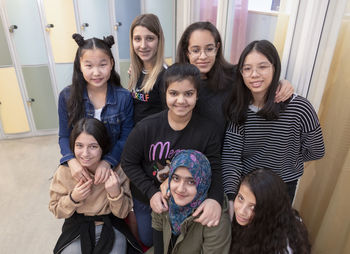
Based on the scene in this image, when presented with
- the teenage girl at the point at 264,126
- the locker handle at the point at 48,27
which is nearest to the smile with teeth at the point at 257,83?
the teenage girl at the point at 264,126

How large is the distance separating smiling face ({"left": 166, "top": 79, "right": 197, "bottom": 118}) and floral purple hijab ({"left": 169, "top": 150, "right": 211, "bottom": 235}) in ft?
0.64

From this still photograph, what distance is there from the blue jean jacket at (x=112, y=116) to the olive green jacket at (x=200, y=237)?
51cm

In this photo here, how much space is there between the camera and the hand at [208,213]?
44.0 inches

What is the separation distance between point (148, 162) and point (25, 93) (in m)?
2.60

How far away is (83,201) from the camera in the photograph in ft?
4.65

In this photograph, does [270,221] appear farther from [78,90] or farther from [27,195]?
[27,195]

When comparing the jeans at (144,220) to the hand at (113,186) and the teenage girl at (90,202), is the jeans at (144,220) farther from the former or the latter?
the hand at (113,186)

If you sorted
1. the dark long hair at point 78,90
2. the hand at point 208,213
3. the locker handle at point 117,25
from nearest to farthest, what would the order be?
the hand at point 208,213 < the dark long hair at point 78,90 < the locker handle at point 117,25

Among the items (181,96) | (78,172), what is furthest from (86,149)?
(181,96)

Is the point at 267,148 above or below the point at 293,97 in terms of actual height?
below

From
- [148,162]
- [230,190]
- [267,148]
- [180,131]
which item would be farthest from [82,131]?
[267,148]

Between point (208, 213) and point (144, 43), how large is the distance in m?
1.02

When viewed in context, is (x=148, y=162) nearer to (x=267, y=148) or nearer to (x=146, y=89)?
(x=146, y=89)

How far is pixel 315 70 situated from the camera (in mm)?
1281
